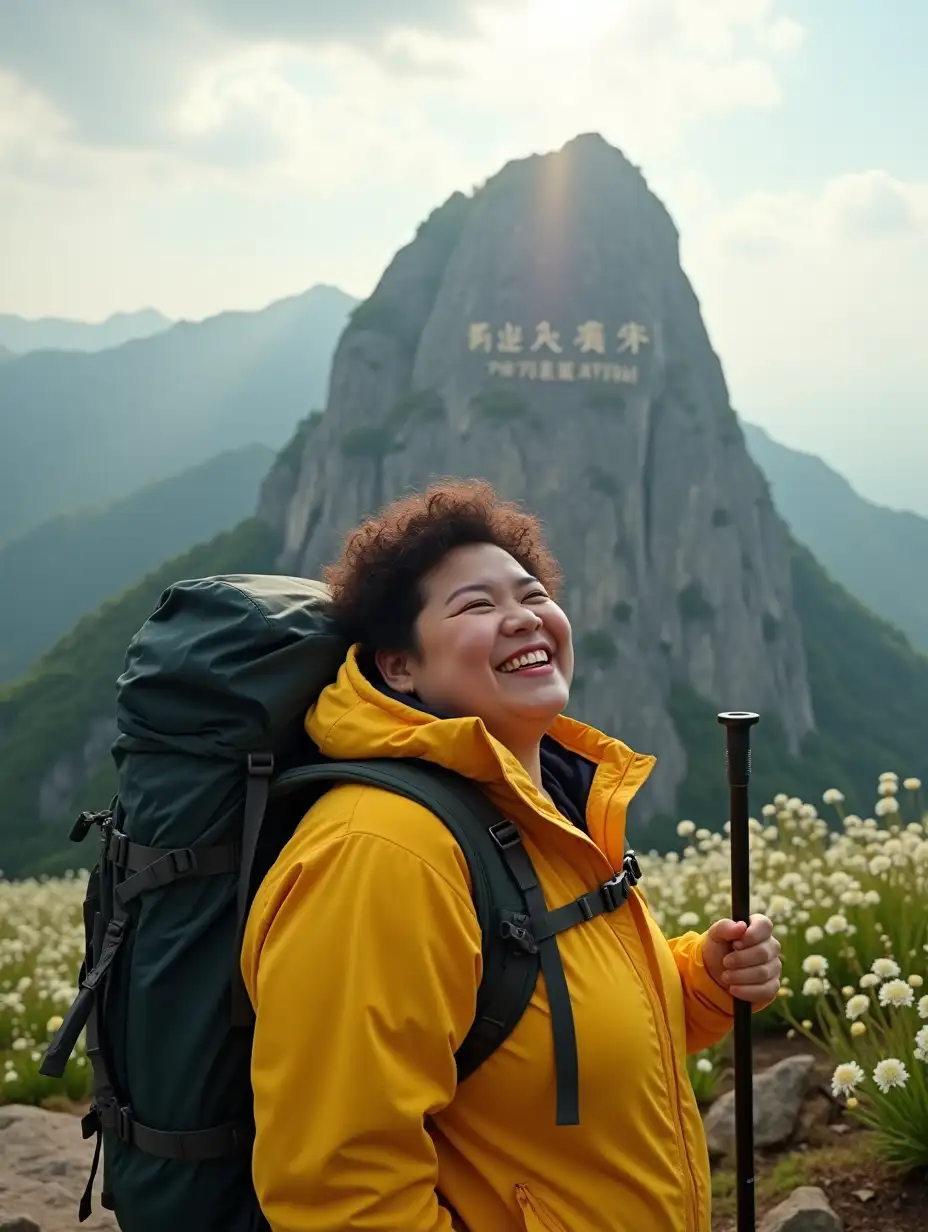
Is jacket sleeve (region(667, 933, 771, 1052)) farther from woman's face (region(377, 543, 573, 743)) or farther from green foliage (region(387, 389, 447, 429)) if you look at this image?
green foliage (region(387, 389, 447, 429))

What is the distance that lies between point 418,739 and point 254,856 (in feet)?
1.69

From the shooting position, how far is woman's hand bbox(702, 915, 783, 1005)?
318 cm

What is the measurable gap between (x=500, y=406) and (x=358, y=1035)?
81.1m

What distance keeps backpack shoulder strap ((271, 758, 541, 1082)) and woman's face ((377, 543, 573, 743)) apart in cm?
43

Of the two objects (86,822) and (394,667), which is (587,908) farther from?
(86,822)

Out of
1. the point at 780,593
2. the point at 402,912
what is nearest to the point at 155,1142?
the point at 402,912

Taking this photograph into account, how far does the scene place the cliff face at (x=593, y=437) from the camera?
80812 mm

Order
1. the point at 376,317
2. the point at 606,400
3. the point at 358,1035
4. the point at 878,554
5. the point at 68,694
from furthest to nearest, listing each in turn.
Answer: the point at 878,554
the point at 376,317
the point at 68,694
the point at 606,400
the point at 358,1035

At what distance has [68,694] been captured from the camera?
85.5 metres

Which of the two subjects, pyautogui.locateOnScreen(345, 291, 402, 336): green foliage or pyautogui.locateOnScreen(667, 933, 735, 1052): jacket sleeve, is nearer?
pyautogui.locateOnScreen(667, 933, 735, 1052): jacket sleeve

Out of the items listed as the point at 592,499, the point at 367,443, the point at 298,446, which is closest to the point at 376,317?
the point at 298,446

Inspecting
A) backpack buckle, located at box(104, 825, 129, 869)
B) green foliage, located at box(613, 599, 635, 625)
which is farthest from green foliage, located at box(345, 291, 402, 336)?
backpack buckle, located at box(104, 825, 129, 869)

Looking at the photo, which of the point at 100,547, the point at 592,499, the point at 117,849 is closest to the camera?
the point at 117,849

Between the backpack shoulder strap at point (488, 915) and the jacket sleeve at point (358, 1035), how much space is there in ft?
0.35
